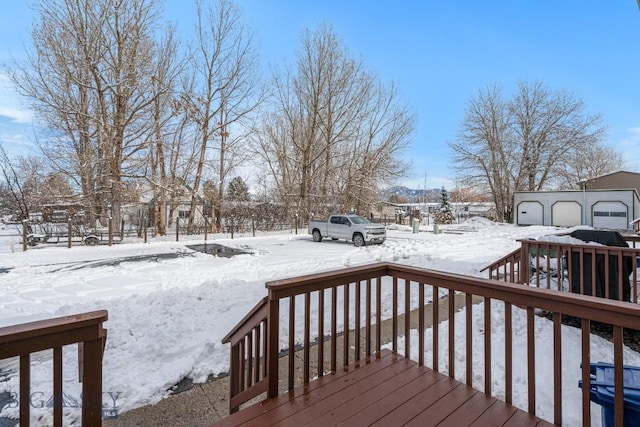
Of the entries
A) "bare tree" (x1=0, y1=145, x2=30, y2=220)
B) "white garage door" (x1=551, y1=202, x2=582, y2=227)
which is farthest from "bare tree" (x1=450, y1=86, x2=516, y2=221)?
"bare tree" (x1=0, y1=145, x2=30, y2=220)

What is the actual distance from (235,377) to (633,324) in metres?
2.52

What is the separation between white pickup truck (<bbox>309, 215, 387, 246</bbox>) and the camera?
12109 mm

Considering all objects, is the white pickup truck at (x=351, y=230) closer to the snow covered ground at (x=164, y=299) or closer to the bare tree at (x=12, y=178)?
the snow covered ground at (x=164, y=299)

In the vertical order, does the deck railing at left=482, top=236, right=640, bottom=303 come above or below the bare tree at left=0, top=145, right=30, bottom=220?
below

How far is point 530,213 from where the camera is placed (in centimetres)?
2280

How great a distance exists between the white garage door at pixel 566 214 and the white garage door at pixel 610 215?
2.87 feet

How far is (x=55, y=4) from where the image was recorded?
13.4m

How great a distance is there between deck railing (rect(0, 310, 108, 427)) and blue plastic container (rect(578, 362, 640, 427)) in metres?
2.41

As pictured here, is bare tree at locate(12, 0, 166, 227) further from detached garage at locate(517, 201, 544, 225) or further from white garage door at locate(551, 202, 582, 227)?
white garage door at locate(551, 202, 582, 227)

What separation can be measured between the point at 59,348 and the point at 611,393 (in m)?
2.54

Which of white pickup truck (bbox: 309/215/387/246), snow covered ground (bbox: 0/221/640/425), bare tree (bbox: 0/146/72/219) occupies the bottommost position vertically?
snow covered ground (bbox: 0/221/640/425)

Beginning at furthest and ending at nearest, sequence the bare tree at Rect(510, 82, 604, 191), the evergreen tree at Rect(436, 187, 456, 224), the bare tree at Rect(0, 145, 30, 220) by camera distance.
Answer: the evergreen tree at Rect(436, 187, 456, 224) → the bare tree at Rect(510, 82, 604, 191) → the bare tree at Rect(0, 145, 30, 220)

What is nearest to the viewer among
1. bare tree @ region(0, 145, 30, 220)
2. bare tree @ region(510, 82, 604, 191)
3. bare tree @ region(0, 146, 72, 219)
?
bare tree @ region(0, 146, 72, 219)

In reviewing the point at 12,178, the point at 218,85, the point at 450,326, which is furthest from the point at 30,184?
the point at 450,326
